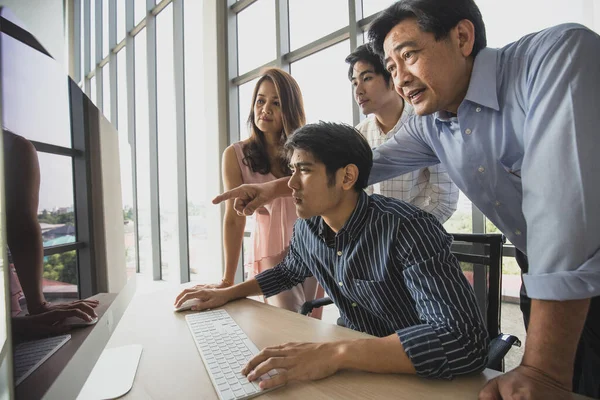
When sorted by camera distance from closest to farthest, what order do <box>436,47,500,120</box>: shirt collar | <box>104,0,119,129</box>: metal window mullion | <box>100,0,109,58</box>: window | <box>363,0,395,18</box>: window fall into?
<box>436,47,500,120</box>: shirt collar → <box>363,0,395,18</box>: window → <box>104,0,119,129</box>: metal window mullion → <box>100,0,109,58</box>: window

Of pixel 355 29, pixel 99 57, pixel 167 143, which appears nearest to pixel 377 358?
pixel 355 29

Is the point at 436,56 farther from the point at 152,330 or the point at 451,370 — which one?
the point at 152,330

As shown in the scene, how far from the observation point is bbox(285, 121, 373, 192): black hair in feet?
3.84

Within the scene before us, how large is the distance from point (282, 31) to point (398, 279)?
2930mm

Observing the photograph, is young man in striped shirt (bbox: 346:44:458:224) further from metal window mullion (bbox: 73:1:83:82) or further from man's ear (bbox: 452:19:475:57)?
metal window mullion (bbox: 73:1:83:82)

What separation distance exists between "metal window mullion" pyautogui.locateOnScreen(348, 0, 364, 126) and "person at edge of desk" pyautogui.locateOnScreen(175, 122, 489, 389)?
149cm

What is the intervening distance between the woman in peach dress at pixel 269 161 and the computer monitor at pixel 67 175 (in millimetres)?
874

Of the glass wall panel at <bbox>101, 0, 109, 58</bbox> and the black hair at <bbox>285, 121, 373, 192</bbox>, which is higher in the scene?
the glass wall panel at <bbox>101, 0, 109, 58</bbox>

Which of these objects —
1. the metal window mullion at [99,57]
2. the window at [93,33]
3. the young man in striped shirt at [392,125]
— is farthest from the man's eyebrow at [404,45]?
the window at [93,33]

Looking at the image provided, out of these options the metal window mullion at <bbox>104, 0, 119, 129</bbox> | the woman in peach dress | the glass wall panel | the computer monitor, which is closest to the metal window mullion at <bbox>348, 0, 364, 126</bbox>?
the woman in peach dress

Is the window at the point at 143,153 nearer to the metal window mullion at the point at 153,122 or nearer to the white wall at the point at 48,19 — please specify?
the metal window mullion at the point at 153,122

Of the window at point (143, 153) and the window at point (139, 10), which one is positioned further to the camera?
the window at point (143, 153)

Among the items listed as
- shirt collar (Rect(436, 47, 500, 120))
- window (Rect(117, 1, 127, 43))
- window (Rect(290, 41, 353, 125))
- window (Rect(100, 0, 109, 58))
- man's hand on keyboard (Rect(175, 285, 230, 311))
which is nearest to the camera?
shirt collar (Rect(436, 47, 500, 120))

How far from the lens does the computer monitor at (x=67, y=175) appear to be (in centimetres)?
39
